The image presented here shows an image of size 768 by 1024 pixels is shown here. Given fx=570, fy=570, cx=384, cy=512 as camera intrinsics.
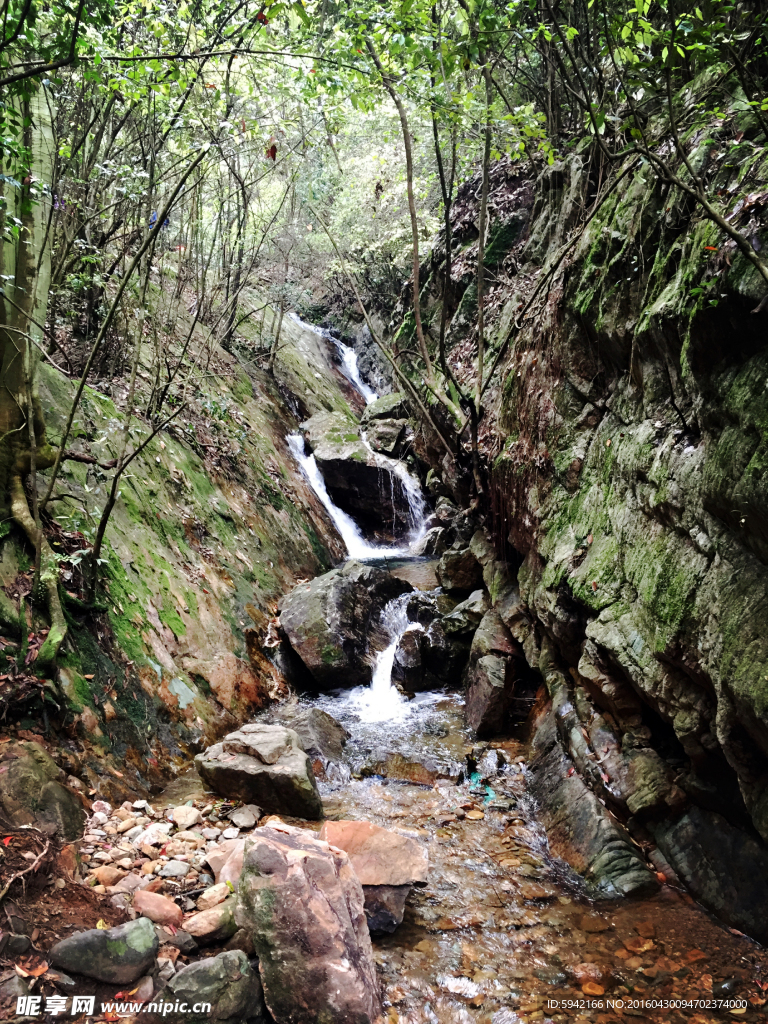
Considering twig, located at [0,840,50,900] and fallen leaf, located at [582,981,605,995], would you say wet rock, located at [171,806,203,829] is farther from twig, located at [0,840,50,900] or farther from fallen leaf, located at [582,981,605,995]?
fallen leaf, located at [582,981,605,995]

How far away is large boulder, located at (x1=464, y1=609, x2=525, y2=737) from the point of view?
616 centimetres

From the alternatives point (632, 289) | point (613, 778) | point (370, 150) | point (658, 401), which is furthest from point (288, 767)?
point (370, 150)

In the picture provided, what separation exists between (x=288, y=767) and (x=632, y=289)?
4.64 m

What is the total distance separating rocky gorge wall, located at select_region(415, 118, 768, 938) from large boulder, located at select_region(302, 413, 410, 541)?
6.64m

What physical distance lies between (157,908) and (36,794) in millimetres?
942

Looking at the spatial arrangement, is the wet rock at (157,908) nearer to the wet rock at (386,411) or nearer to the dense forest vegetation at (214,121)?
the dense forest vegetation at (214,121)

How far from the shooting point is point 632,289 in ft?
14.9

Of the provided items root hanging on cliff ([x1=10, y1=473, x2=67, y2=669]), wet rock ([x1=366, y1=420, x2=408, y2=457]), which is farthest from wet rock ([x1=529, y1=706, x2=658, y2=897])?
wet rock ([x1=366, y1=420, x2=408, y2=457])

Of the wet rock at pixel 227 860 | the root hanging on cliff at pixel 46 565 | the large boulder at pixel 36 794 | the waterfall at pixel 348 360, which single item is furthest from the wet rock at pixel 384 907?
the waterfall at pixel 348 360

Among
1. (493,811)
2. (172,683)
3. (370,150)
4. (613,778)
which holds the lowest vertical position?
(493,811)

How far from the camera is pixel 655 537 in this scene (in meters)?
3.97

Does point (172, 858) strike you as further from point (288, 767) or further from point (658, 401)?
point (658, 401)

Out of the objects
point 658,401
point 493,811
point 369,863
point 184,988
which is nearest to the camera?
point 184,988

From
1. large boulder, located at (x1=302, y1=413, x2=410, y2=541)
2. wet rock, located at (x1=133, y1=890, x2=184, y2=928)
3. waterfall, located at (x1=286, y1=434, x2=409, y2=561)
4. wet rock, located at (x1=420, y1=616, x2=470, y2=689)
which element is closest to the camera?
wet rock, located at (x1=133, y1=890, x2=184, y2=928)
